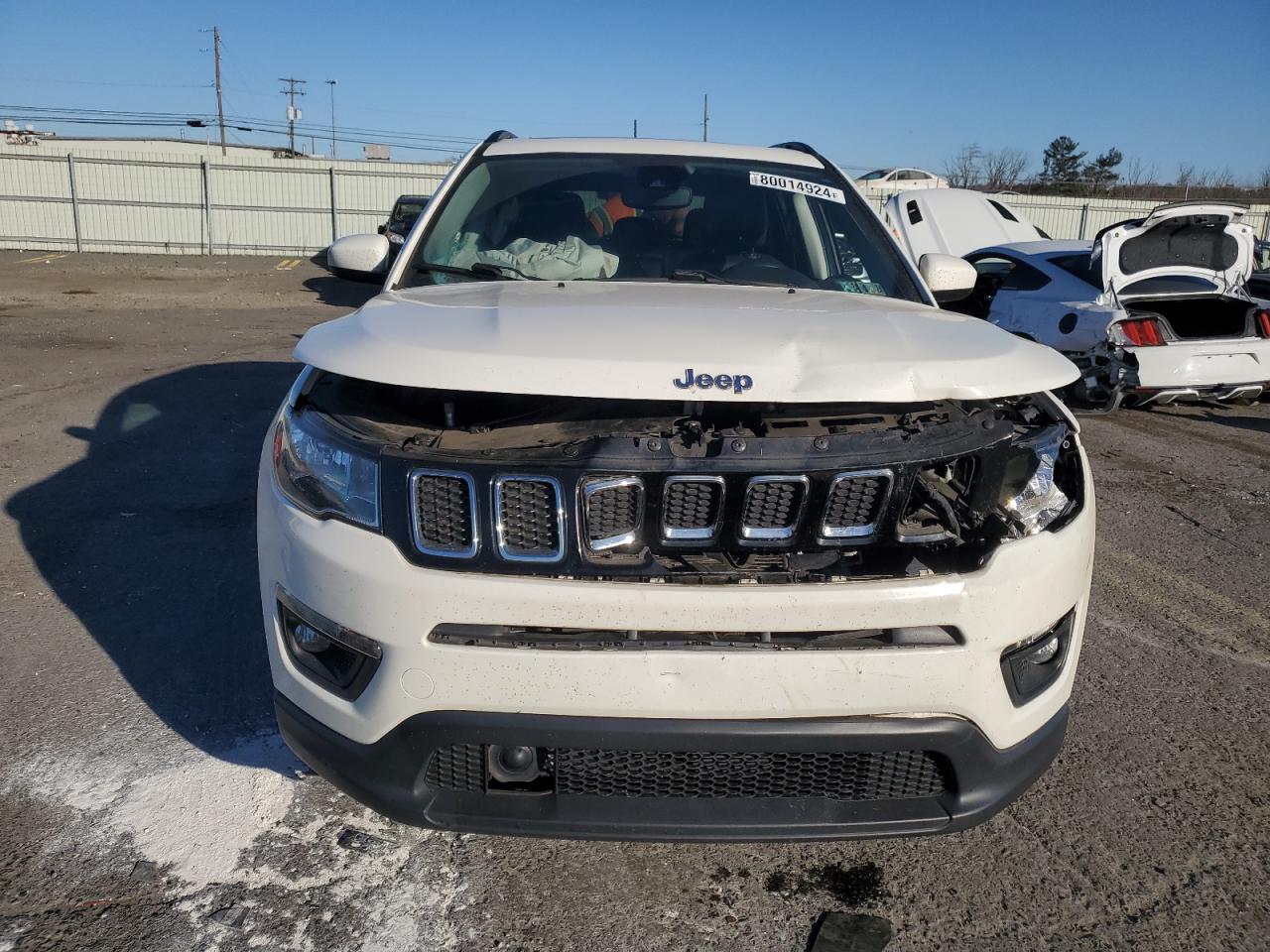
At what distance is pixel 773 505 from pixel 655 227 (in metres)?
1.80

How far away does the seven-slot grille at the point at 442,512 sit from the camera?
1976mm

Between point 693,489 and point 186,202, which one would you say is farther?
point 186,202

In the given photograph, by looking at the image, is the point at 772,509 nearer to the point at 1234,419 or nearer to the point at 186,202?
the point at 1234,419

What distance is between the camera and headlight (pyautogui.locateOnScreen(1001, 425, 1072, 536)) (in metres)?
2.20

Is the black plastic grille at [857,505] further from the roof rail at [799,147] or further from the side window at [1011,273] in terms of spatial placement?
the side window at [1011,273]

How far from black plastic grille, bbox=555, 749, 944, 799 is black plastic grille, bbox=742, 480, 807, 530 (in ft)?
1.54

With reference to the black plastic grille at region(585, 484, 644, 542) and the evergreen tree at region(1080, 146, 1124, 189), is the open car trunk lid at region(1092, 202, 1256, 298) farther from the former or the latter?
the evergreen tree at region(1080, 146, 1124, 189)

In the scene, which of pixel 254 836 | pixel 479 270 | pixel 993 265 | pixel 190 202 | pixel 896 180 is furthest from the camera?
pixel 896 180

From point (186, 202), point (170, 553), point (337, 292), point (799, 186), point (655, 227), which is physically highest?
point (799, 186)

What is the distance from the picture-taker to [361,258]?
354 centimetres

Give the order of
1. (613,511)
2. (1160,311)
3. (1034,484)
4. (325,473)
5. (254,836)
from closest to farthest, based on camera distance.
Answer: (613,511), (325,473), (1034,484), (254,836), (1160,311)

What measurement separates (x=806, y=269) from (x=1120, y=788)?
1938 millimetres

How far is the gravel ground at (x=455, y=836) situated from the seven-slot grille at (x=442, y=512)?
892 millimetres

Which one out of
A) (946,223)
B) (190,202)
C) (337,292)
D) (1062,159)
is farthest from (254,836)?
(1062,159)
